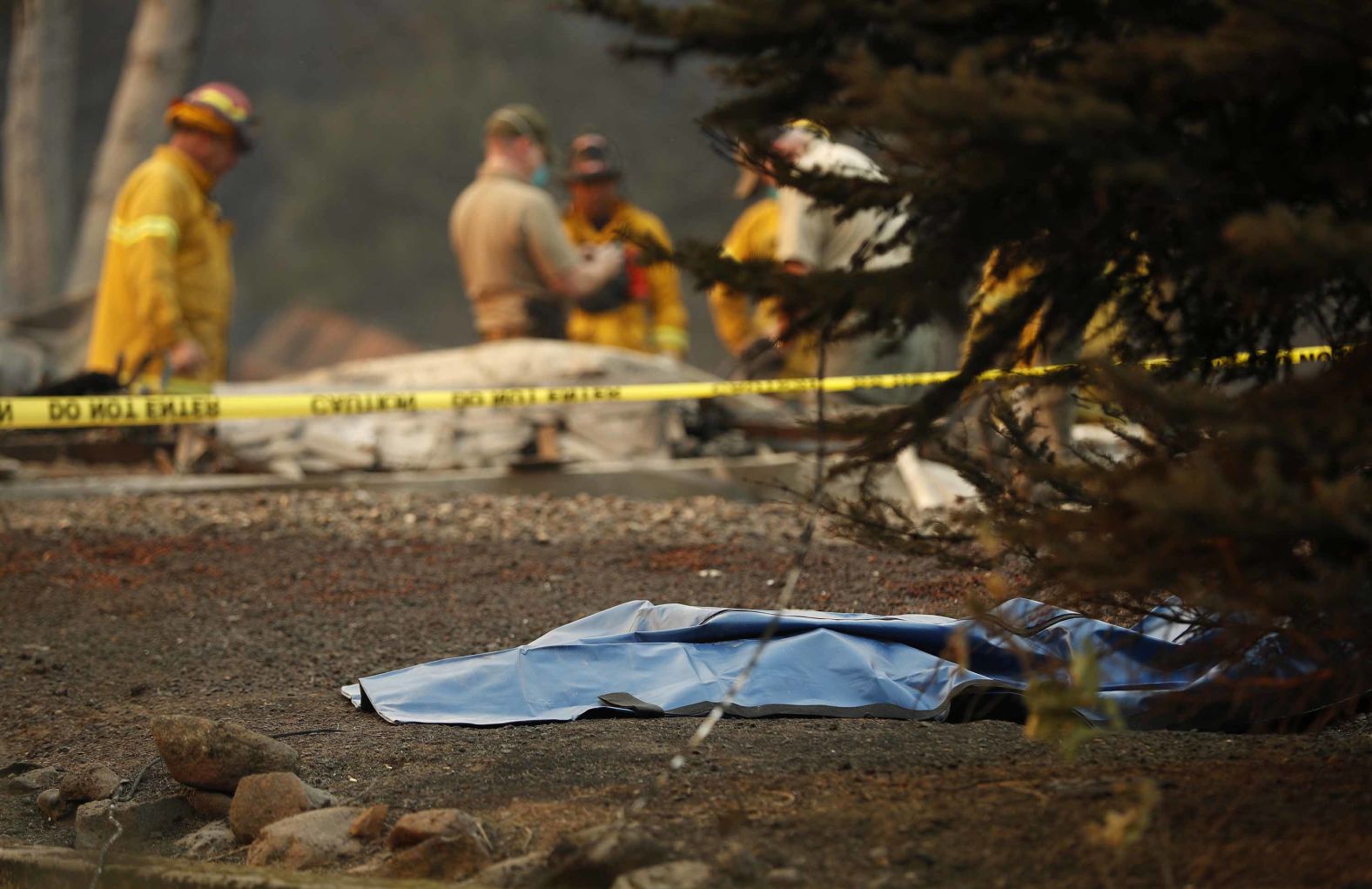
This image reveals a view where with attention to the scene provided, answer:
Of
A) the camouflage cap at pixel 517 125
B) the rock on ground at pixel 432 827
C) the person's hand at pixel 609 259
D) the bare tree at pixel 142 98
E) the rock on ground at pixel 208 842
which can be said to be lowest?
the rock on ground at pixel 208 842

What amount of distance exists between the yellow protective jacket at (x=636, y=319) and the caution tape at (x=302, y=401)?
2407 millimetres

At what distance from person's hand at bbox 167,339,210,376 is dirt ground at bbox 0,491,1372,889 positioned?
57.1 inches

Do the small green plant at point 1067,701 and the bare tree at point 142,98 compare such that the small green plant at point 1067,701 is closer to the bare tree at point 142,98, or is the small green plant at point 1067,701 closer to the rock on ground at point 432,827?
the rock on ground at point 432,827

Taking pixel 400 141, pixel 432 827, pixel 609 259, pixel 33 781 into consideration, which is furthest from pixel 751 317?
pixel 400 141

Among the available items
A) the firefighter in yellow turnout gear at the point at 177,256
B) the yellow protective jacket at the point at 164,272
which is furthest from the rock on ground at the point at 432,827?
the firefighter in yellow turnout gear at the point at 177,256

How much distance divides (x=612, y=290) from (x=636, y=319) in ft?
1.38

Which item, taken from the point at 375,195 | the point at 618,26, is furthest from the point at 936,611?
the point at 375,195

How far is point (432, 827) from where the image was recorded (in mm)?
2688

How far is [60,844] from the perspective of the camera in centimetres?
318

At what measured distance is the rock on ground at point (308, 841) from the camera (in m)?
2.79

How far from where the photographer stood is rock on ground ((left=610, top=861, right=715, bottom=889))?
2.37m

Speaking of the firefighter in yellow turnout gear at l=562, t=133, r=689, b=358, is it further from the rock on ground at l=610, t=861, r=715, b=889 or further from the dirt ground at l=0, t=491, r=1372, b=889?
the rock on ground at l=610, t=861, r=715, b=889

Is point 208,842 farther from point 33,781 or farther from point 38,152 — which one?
point 38,152

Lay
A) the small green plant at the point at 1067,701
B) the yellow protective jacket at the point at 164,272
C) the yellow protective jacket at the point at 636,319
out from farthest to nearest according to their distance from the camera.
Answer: the yellow protective jacket at the point at 636,319 < the yellow protective jacket at the point at 164,272 < the small green plant at the point at 1067,701
